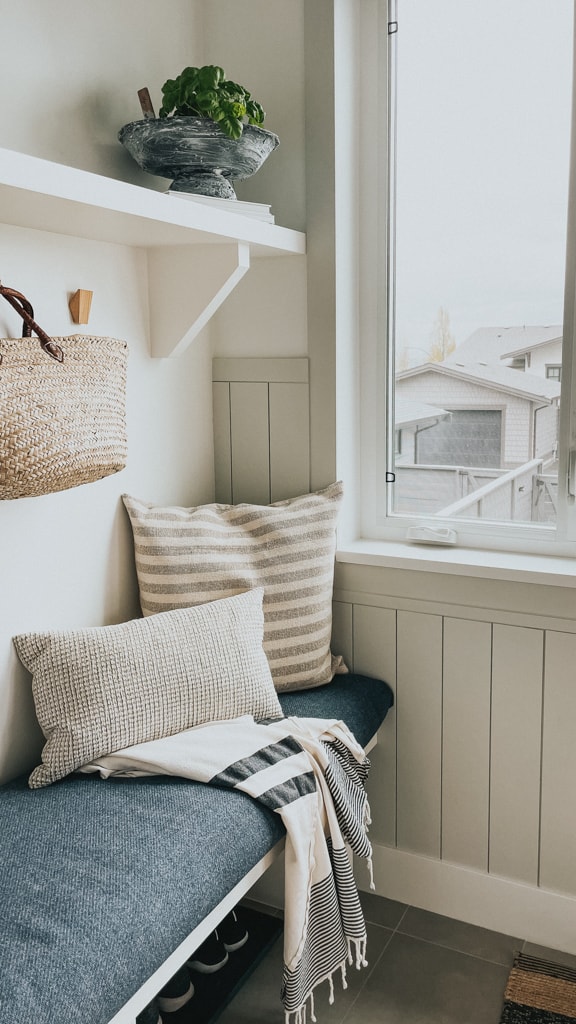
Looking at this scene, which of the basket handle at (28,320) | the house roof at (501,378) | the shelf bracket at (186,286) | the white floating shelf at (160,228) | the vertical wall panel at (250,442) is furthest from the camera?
the vertical wall panel at (250,442)

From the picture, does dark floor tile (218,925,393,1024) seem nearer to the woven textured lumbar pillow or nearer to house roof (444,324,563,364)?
the woven textured lumbar pillow

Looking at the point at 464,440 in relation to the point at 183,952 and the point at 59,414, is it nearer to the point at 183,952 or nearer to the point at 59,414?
the point at 59,414

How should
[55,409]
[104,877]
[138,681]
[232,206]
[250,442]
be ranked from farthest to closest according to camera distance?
[250,442] < [232,206] < [138,681] < [55,409] < [104,877]

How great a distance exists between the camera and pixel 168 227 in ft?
5.36

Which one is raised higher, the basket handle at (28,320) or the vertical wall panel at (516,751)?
the basket handle at (28,320)

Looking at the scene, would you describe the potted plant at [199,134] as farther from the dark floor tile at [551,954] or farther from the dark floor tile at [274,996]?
the dark floor tile at [551,954]

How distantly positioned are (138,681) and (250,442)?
824mm

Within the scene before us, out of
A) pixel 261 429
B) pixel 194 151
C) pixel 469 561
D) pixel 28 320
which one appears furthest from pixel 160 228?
pixel 469 561

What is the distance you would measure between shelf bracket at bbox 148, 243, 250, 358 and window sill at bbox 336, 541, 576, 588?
25.4 inches

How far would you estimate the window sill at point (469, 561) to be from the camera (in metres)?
1.87

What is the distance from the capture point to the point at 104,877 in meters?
1.25

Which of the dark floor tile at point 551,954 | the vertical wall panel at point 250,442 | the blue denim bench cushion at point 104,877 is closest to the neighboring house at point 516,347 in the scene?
the vertical wall panel at point 250,442

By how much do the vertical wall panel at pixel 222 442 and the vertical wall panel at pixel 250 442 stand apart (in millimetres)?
15

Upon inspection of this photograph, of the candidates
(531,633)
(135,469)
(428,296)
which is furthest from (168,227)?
(531,633)
